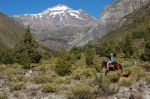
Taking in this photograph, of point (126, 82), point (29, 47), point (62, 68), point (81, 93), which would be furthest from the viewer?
point (29, 47)

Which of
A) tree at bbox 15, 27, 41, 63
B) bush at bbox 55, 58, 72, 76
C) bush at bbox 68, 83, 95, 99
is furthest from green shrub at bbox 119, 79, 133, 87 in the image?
tree at bbox 15, 27, 41, 63

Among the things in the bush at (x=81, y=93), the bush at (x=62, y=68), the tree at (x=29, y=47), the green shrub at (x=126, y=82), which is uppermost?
the tree at (x=29, y=47)

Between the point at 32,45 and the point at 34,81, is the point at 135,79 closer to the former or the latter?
the point at 34,81

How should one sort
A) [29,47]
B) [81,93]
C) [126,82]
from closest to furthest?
[81,93]
[126,82]
[29,47]

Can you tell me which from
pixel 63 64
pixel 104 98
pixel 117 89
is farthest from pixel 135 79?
pixel 63 64

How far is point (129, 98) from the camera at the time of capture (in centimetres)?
2347

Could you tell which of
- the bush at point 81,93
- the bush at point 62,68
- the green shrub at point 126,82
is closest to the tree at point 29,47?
the bush at point 62,68

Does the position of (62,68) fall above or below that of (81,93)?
above

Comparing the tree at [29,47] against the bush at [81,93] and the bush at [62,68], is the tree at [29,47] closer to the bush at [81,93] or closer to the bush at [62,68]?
the bush at [62,68]

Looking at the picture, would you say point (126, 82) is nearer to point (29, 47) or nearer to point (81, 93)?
point (81, 93)

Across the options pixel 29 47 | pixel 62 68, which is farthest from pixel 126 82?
pixel 29 47

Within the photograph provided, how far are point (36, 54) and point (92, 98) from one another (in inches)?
2346

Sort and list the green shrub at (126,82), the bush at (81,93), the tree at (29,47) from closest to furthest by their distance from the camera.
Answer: the bush at (81,93) < the green shrub at (126,82) < the tree at (29,47)

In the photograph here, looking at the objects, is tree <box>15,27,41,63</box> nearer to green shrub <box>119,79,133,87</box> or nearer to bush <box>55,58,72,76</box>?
bush <box>55,58,72,76</box>
